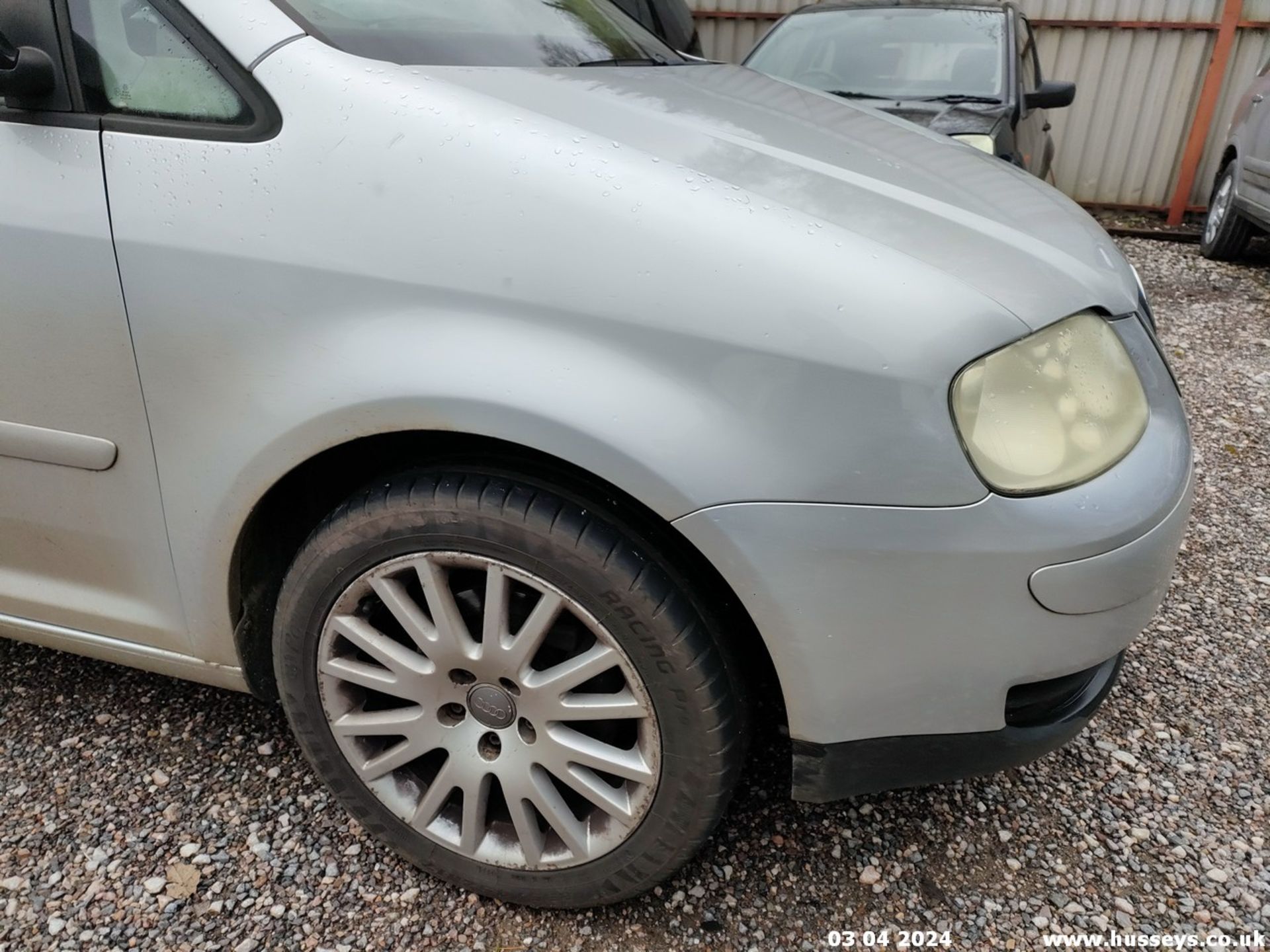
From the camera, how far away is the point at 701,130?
58.0 inches

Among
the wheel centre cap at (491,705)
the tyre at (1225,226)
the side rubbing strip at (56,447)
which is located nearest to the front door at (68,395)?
the side rubbing strip at (56,447)

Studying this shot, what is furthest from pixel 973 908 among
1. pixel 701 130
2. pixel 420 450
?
pixel 701 130

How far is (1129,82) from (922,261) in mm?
7175

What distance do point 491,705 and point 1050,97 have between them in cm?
475

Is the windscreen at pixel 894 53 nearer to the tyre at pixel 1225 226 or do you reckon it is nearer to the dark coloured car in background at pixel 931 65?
the dark coloured car in background at pixel 931 65

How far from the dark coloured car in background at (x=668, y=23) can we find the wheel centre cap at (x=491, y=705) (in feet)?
8.54

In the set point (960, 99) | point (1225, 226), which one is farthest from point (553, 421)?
point (1225, 226)

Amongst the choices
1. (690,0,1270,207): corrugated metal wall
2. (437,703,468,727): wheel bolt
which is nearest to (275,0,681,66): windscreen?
(437,703,468,727): wheel bolt

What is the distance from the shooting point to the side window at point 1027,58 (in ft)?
16.3

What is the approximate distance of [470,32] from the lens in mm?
1674

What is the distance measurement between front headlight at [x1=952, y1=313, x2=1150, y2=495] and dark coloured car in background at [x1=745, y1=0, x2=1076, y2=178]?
3127 mm

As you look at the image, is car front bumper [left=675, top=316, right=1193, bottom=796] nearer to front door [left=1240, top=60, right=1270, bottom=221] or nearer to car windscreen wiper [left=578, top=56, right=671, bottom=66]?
car windscreen wiper [left=578, top=56, right=671, bottom=66]

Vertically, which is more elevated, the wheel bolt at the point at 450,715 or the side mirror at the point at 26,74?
the side mirror at the point at 26,74

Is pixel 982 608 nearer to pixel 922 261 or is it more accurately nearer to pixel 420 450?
pixel 922 261
